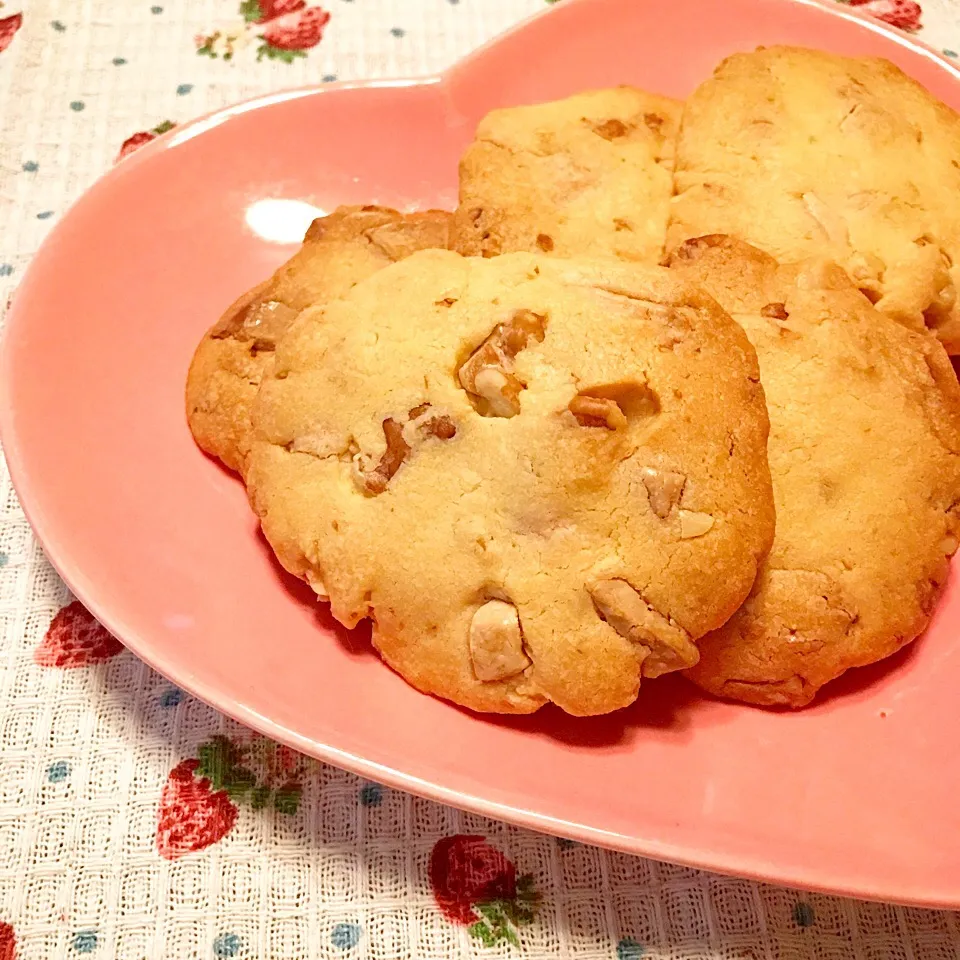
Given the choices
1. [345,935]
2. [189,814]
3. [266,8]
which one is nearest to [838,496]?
[345,935]

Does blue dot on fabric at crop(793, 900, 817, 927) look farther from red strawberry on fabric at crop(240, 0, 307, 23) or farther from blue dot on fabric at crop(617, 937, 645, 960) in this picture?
red strawberry on fabric at crop(240, 0, 307, 23)

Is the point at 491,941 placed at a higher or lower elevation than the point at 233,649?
lower

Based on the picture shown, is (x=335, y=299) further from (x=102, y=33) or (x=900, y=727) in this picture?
(x=102, y=33)

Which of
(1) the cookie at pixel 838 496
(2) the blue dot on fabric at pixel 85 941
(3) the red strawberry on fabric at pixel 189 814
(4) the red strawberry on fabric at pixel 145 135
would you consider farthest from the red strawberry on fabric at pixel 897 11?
(2) the blue dot on fabric at pixel 85 941

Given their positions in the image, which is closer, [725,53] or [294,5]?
[725,53]

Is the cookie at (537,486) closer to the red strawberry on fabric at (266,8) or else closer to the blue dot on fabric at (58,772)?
the blue dot on fabric at (58,772)

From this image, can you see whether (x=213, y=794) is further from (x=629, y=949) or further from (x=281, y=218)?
(x=281, y=218)

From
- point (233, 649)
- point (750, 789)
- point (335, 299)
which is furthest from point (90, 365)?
point (750, 789)
